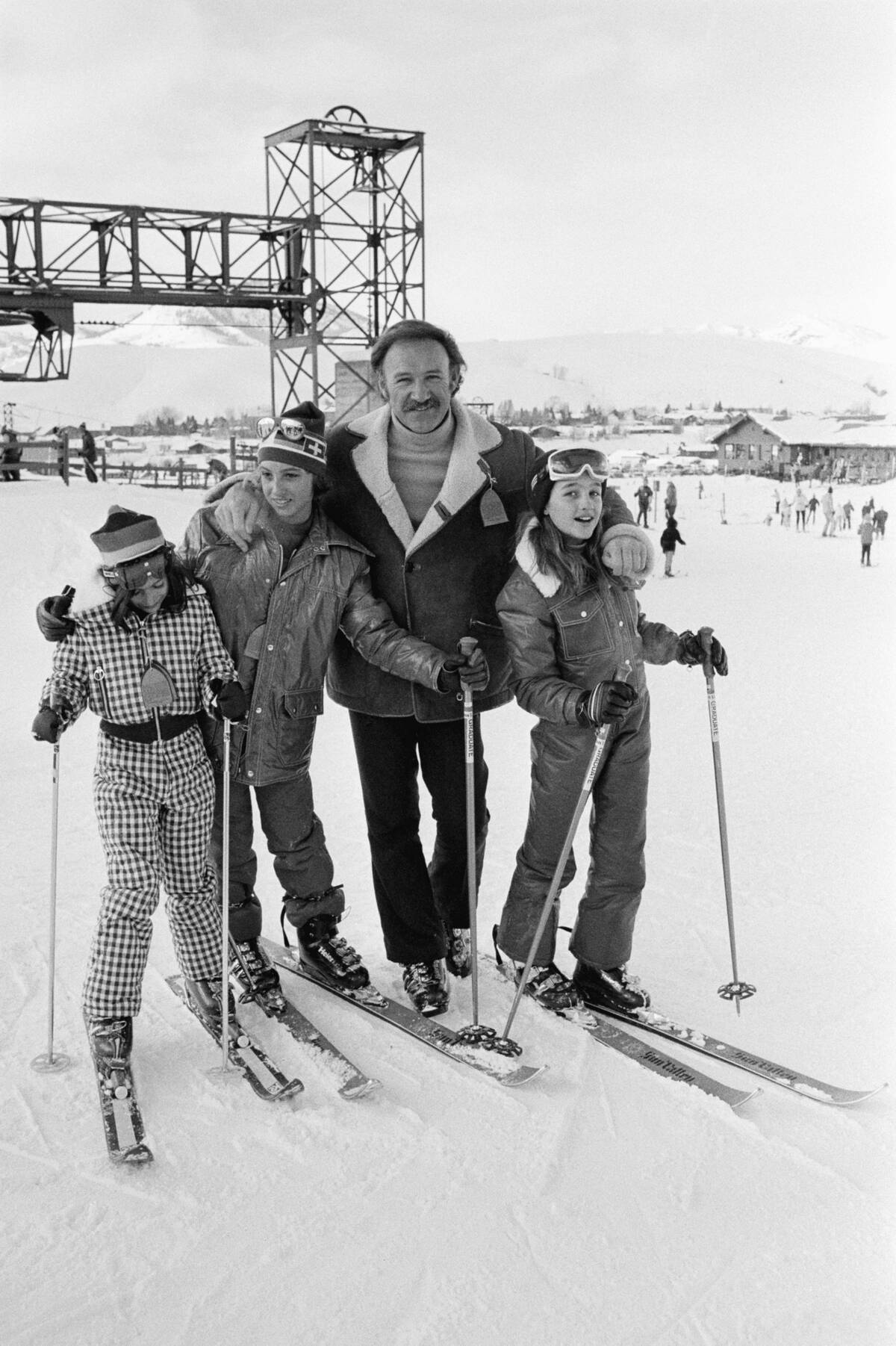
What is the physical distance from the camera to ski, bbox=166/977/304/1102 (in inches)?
109

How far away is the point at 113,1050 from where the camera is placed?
281 cm

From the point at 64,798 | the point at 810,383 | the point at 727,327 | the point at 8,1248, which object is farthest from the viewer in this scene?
the point at 727,327

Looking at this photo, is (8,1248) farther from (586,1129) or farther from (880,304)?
(880,304)

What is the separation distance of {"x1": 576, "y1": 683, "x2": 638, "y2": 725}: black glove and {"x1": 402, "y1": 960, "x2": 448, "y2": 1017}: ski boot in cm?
94

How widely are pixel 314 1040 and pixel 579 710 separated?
112cm

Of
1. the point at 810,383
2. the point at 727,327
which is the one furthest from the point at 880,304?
the point at 727,327

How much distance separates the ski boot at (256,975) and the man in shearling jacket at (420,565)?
0.34 metres

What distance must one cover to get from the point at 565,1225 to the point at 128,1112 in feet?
3.42

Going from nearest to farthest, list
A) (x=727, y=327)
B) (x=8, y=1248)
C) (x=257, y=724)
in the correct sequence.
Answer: (x=8, y=1248) → (x=257, y=724) → (x=727, y=327)

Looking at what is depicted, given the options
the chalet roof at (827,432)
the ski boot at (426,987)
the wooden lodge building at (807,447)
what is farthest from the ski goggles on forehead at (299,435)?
the chalet roof at (827,432)

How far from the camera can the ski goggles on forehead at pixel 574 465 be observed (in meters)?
2.92

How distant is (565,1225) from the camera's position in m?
2.28

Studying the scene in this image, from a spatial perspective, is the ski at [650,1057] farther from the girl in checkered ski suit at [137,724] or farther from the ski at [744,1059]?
the girl in checkered ski suit at [137,724]

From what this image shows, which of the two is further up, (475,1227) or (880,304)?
(880,304)
